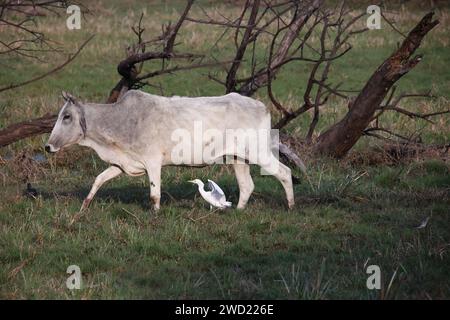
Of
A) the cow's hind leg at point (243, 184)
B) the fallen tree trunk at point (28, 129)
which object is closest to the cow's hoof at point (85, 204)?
the cow's hind leg at point (243, 184)

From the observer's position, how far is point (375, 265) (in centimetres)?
769

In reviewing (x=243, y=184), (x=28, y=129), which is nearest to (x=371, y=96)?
(x=243, y=184)

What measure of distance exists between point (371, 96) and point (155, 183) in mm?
3966

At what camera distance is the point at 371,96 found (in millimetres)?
12195

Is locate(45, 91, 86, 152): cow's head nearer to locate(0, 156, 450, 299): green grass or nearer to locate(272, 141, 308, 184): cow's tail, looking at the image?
locate(0, 156, 450, 299): green grass

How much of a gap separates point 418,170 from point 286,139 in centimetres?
201

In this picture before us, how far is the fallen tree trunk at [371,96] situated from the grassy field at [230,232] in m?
0.34

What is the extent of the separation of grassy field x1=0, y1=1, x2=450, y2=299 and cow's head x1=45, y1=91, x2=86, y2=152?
732mm

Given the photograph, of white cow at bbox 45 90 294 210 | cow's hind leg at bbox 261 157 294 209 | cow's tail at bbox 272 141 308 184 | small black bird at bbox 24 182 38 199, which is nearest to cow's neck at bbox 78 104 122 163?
white cow at bbox 45 90 294 210

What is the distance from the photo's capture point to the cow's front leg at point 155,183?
31.6ft

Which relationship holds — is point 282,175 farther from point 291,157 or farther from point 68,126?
point 68,126

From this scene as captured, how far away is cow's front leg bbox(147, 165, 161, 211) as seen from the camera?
9.63 meters
